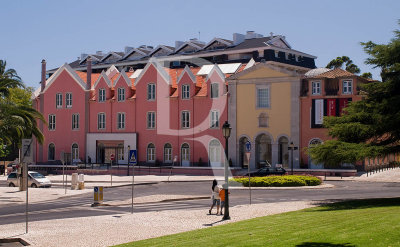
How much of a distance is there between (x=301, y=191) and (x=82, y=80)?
151 ft

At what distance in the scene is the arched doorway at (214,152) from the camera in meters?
66.5

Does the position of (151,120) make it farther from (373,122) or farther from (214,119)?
(373,122)

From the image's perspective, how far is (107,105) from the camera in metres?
75.7

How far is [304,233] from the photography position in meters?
15.7

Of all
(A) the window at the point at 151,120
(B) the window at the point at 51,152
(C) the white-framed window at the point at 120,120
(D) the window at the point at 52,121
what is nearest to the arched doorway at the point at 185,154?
(A) the window at the point at 151,120

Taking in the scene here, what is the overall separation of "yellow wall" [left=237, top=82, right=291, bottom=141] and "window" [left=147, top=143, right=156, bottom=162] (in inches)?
472

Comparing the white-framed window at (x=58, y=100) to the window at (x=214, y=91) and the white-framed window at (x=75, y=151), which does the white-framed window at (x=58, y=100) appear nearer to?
the white-framed window at (x=75, y=151)

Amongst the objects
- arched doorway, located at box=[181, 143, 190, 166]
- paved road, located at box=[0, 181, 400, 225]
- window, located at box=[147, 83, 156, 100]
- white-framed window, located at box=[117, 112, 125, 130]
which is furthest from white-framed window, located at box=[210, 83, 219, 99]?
paved road, located at box=[0, 181, 400, 225]

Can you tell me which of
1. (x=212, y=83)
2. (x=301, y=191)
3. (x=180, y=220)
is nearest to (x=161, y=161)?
(x=212, y=83)

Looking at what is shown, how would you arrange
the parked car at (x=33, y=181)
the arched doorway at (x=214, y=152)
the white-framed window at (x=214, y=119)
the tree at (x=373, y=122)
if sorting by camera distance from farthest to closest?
1. the white-framed window at (x=214, y=119)
2. the arched doorway at (x=214, y=152)
3. the parked car at (x=33, y=181)
4. the tree at (x=373, y=122)

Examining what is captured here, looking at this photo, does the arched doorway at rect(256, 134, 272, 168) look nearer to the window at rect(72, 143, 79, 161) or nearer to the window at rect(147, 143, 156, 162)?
the window at rect(147, 143, 156, 162)

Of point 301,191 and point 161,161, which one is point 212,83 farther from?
point 301,191

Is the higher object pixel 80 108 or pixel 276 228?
pixel 80 108

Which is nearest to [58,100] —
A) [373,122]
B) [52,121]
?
[52,121]
